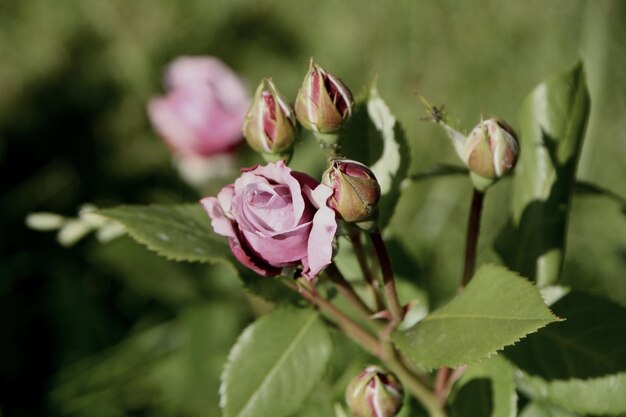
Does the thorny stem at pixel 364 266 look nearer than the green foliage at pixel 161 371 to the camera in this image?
Yes

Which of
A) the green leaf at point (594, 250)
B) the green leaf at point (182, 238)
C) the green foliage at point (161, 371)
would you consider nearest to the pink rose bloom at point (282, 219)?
the green leaf at point (182, 238)

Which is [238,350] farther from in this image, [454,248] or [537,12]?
[537,12]

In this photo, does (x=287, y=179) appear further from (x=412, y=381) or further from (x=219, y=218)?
(x=412, y=381)

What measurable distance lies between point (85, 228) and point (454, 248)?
0.88 meters

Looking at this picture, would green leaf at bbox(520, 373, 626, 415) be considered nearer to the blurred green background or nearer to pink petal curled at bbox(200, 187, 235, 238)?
pink petal curled at bbox(200, 187, 235, 238)

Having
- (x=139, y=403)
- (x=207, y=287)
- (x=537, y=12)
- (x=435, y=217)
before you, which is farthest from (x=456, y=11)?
(x=139, y=403)

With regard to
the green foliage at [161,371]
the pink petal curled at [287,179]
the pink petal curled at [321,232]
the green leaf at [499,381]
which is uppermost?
the pink petal curled at [287,179]

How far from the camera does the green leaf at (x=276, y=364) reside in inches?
29.2

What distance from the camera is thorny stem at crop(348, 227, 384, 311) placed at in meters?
0.69

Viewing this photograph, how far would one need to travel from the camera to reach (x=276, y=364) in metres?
0.77

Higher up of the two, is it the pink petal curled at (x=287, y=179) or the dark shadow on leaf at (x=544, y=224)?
the pink petal curled at (x=287, y=179)

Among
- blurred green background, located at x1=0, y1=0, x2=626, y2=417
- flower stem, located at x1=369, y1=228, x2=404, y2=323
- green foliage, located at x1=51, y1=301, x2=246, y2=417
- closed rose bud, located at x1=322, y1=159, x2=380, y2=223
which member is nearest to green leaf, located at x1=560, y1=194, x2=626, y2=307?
blurred green background, located at x1=0, y1=0, x2=626, y2=417

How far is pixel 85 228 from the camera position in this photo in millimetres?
1082

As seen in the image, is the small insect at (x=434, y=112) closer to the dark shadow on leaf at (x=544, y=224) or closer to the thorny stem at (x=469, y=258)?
the thorny stem at (x=469, y=258)
